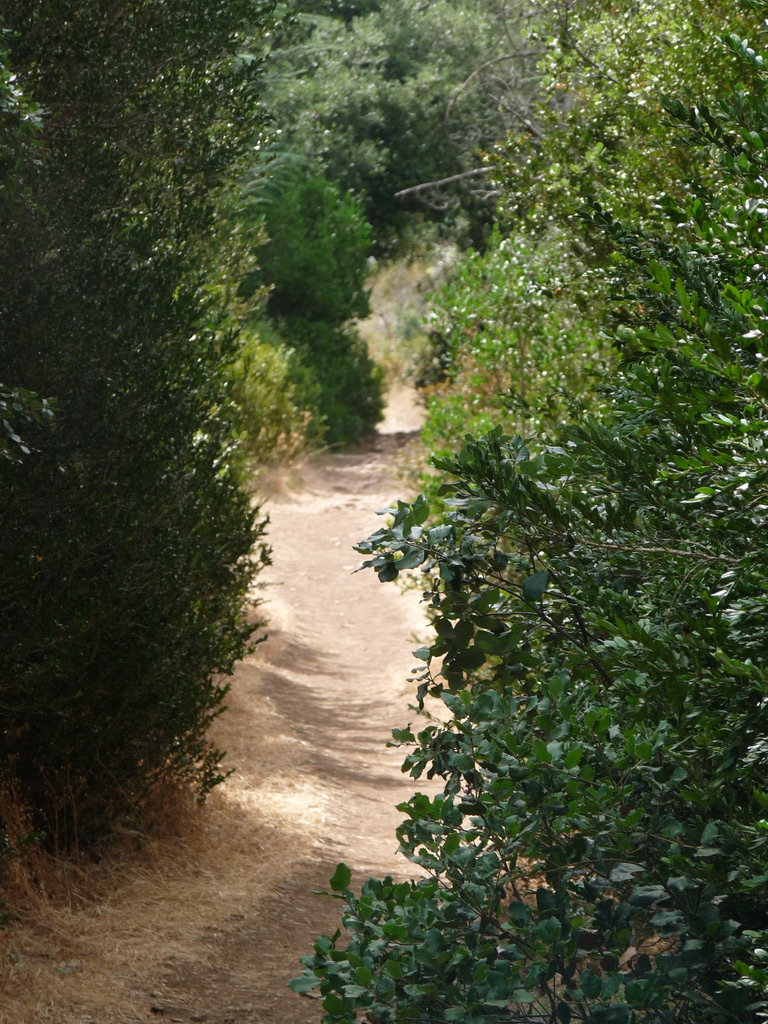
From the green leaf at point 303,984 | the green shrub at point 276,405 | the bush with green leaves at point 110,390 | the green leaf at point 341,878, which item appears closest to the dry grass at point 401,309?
the green shrub at point 276,405

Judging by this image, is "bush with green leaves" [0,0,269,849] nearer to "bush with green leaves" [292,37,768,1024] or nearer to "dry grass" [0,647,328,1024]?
"dry grass" [0,647,328,1024]

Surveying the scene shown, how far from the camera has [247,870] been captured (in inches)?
212

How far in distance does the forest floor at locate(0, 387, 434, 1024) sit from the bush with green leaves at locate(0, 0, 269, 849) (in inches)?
15.4

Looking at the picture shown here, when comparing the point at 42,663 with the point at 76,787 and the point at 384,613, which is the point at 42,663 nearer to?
the point at 76,787

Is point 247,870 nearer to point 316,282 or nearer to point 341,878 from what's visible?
point 341,878

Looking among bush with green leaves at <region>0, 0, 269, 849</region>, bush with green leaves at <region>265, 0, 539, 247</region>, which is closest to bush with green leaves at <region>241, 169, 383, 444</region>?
bush with green leaves at <region>265, 0, 539, 247</region>

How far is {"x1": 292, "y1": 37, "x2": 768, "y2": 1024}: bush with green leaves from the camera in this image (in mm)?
2002

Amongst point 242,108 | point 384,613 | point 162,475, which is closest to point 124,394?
point 162,475

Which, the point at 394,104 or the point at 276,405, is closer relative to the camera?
the point at 276,405

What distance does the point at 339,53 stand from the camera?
20.4 metres

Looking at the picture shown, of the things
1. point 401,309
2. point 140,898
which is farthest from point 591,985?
point 401,309

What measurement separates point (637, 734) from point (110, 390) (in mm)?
3260

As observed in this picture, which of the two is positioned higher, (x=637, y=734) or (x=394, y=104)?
(x=394, y=104)

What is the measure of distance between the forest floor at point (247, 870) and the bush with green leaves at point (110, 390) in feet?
1.29
